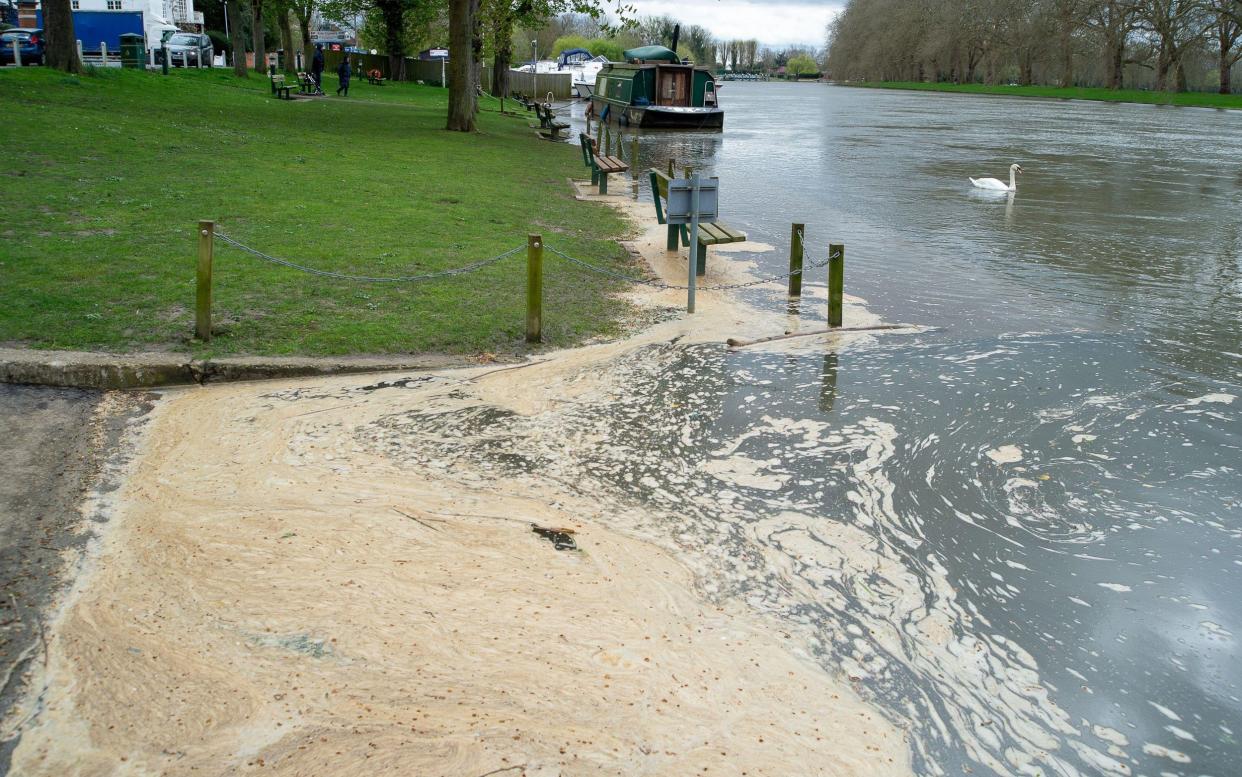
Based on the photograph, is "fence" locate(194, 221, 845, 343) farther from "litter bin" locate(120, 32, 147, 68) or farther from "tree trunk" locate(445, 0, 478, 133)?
"litter bin" locate(120, 32, 147, 68)

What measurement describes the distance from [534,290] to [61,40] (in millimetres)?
22618

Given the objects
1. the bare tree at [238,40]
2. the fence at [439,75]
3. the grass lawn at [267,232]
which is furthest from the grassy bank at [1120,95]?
the grass lawn at [267,232]

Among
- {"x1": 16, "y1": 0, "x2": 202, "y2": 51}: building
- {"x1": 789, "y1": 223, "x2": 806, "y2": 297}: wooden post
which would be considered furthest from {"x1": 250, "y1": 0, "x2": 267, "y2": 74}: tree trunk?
{"x1": 789, "y1": 223, "x2": 806, "y2": 297}: wooden post

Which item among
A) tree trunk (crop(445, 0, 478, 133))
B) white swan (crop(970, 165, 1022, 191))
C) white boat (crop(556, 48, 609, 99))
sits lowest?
white swan (crop(970, 165, 1022, 191))

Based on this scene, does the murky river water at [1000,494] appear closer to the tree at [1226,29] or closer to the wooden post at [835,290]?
the wooden post at [835,290]

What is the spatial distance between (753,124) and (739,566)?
46699 mm

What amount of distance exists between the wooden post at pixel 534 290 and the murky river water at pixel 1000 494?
39.5 inches

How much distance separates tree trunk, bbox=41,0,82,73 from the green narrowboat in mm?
21329

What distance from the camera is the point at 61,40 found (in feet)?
84.8

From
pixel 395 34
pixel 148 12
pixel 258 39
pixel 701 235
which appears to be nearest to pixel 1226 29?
pixel 395 34

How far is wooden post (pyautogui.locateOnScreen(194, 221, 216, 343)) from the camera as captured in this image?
7949mm

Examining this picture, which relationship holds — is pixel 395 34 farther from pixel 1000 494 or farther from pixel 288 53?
pixel 1000 494

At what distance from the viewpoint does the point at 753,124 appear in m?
49.8

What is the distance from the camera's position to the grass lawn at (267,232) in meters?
8.66
